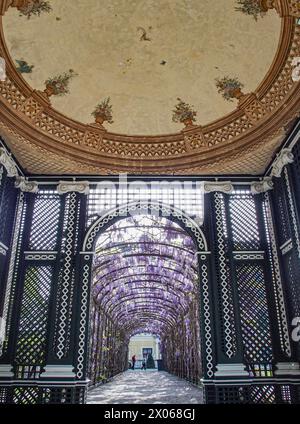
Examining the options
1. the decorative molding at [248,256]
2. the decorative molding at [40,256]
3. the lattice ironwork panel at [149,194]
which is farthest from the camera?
the lattice ironwork panel at [149,194]

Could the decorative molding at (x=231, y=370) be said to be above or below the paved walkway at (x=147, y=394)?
above

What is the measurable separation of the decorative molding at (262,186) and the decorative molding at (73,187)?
5.18 m

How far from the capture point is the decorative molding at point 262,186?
12.0 m

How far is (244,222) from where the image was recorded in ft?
39.6

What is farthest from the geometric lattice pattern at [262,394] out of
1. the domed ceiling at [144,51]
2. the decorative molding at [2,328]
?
the domed ceiling at [144,51]

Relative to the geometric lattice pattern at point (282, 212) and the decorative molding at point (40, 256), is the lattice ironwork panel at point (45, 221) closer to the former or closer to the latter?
the decorative molding at point (40, 256)

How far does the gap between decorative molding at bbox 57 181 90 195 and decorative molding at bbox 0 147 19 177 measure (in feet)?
4.40

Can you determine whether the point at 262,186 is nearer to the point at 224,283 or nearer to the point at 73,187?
the point at 224,283

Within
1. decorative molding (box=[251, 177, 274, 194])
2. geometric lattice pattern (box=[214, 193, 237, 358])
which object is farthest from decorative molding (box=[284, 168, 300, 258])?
geometric lattice pattern (box=[214, 193, 237, 358])

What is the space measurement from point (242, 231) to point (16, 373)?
7.48m

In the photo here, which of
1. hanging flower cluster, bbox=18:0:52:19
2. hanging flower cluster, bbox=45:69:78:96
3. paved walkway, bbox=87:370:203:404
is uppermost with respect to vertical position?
hanging flower cluster, bbox=18:0:52:19

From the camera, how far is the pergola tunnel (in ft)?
55.3

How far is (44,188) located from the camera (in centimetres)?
1233

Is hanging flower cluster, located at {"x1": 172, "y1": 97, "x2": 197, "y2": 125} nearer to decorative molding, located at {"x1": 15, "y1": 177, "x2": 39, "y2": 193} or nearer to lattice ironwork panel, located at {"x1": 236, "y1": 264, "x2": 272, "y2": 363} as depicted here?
lattice ironwork panel, located at {"x1": 236, "y1": 264, "x2": 272, "y2": 363}
